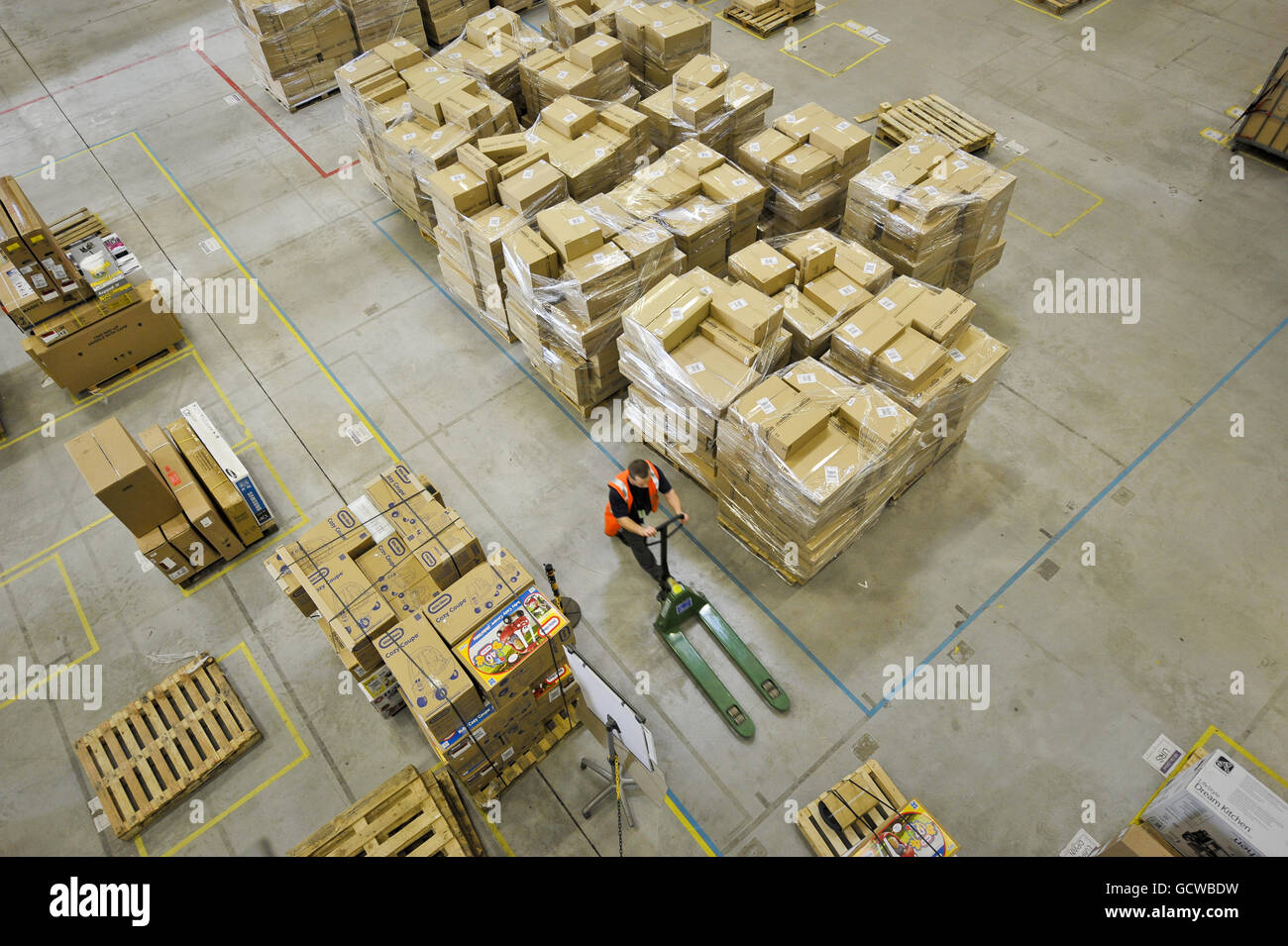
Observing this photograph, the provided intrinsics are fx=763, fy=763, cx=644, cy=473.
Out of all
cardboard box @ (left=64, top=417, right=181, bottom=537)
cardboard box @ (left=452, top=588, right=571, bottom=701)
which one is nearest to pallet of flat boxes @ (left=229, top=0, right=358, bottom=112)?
cardboard box @ (left=64, top=417, right=181, bottom=537)

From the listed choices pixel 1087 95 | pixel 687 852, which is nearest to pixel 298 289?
pixel 687 852

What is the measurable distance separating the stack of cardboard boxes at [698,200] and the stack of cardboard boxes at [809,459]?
1.83m

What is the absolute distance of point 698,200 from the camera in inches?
289

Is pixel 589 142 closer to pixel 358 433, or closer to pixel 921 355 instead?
pixel 358 433

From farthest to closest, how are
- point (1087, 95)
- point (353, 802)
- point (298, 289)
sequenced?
point (1087, 95)
point (298, 289)
point (353, 802)

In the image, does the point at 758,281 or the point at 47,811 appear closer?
the point at 47,811

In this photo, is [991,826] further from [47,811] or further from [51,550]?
[51,550]

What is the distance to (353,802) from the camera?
18.2 ft

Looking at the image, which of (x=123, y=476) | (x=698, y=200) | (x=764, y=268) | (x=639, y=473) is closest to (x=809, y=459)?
(x=639, y=473)

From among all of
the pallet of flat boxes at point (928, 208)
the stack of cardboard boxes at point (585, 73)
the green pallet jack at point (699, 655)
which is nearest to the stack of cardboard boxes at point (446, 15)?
the stack of cardboard boxes at point (585, 73)

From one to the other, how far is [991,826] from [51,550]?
8.20 meters

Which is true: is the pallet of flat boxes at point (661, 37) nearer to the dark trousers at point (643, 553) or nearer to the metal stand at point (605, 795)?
the dark trousers at point (643, 553)

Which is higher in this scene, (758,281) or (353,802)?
(758,281)

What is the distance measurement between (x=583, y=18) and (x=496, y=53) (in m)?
1.17
